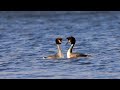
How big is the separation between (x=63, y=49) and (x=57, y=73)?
5.83m

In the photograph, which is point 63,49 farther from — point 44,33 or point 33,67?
point 44,33

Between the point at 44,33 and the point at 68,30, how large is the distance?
232cm

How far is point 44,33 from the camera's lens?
27203 millimetres

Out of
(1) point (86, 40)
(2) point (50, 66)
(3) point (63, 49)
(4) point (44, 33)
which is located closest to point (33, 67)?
(2) point (50, 66)
